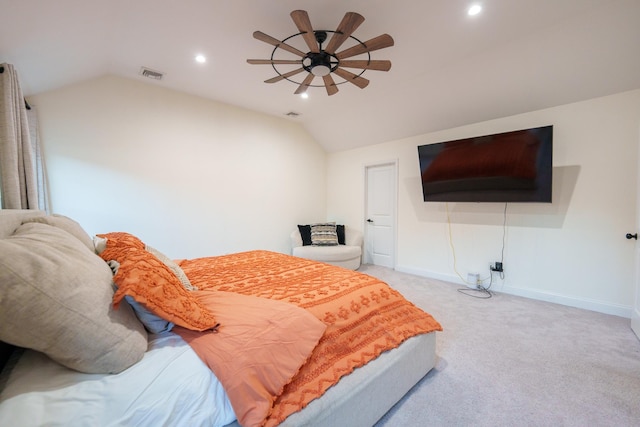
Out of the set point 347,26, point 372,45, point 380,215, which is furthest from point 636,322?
point 347,26

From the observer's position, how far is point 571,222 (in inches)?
122

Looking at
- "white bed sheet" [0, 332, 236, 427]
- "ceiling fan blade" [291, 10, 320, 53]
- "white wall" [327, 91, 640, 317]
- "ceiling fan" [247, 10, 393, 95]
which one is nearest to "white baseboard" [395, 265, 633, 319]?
"white wall" [327, 91, 640, 317]

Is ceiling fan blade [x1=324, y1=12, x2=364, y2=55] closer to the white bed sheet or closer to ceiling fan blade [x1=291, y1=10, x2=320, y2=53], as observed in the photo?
ceiling fan blade [x1=291, y1=10, x2=320, y2=53]

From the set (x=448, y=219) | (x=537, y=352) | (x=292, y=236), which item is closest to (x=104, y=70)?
(x=292, y=236)

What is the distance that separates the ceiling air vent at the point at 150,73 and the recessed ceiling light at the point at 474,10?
10.9ft

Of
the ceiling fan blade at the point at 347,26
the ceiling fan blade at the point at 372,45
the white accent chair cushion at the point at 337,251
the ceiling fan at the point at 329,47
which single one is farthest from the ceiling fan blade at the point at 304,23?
the white accent chair cushion at the point at 337,251

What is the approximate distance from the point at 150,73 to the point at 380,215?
4.09 m

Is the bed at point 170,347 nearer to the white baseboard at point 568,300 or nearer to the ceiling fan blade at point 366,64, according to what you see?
the ceiling fan blade at point 366,64

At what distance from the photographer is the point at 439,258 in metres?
4.21

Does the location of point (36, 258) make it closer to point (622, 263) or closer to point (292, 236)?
point (292, 236)

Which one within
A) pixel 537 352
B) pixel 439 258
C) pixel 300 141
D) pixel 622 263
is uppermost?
pixel 300 141

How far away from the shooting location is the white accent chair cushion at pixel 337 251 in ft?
14.7

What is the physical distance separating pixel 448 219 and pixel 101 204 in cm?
472

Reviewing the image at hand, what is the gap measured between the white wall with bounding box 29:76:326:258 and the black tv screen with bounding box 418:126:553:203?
2565mm
